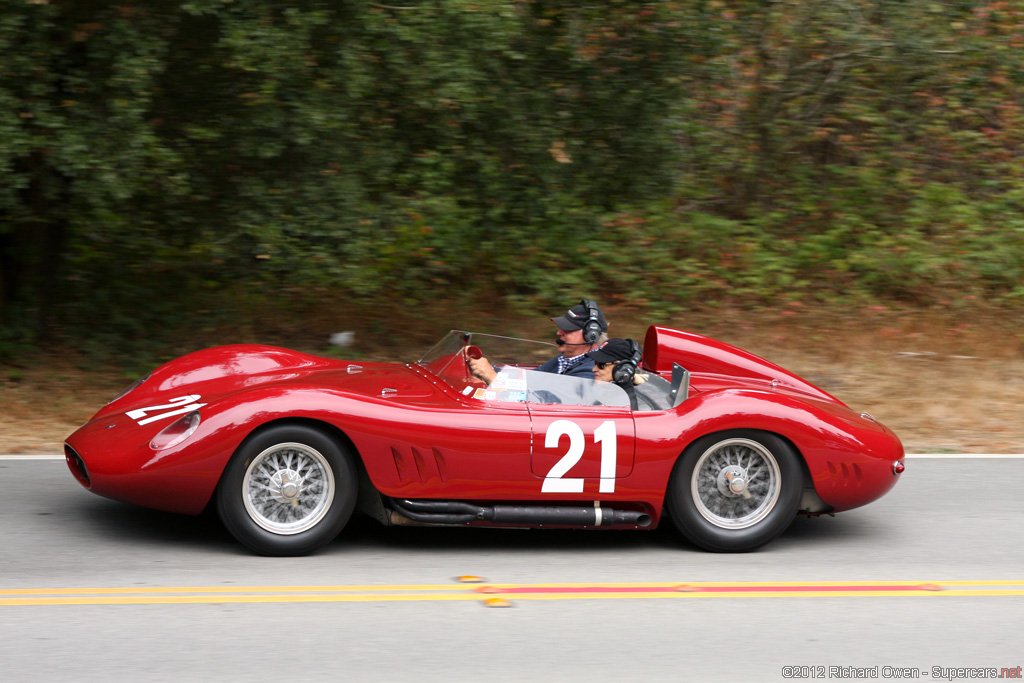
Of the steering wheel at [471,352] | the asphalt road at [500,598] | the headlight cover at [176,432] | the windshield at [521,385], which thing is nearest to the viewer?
the asphalt road at [500,598]

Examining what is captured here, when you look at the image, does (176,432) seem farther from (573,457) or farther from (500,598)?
(573,457)

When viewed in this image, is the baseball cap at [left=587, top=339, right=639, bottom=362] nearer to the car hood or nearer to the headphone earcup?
the headphone earcup

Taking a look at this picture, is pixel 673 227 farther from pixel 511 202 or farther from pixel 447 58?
pixel 447 58

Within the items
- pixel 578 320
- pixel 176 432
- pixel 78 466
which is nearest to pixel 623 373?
pixel 578 320

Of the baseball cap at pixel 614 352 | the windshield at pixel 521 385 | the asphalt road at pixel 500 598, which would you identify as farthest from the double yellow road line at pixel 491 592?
the baseball cap at pixel 614 352

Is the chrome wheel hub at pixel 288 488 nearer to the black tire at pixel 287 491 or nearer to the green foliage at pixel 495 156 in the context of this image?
the black tire at pixel 287 491

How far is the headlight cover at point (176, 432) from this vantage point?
5090mm

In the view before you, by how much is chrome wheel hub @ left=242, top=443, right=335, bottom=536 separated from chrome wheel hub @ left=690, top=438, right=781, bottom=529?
1.97 m

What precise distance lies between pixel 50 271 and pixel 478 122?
4.71 m

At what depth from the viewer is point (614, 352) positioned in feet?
19.9

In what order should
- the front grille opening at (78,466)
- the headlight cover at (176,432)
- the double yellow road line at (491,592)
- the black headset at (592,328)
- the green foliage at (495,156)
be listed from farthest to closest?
the green foliage at (495,156) → the black headset at (592,328) → the front grille opening at (78,466) → the headlight cover at (176,432) → the double yellow road line at (491,592)

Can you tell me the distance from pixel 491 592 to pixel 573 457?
84cm

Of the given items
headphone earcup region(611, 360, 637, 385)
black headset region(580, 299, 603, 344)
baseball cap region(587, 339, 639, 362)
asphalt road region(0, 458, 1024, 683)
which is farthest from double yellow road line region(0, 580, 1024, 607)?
black headset region(580, 299, 603, 344)

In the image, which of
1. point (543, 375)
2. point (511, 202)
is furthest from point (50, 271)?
point (543, 375)
